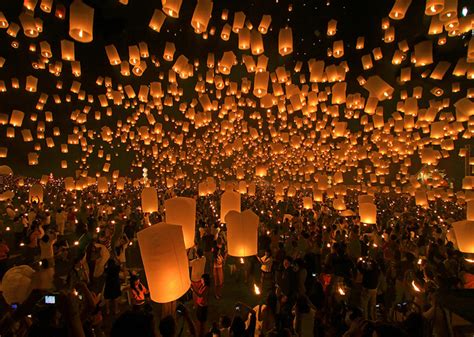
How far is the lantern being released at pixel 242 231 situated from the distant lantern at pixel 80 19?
3.17m

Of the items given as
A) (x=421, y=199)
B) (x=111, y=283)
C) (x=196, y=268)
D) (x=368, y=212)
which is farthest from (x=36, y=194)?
(x=421, y=199)

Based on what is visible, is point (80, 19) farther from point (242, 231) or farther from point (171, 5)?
point (242, 231)

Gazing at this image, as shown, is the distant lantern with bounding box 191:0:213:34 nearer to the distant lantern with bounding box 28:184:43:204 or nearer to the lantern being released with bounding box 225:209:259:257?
the lantern being released with bounding box 225:209:259:257

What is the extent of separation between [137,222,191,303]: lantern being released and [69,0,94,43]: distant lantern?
9.66 feet

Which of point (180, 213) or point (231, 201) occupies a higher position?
point (180, 213)

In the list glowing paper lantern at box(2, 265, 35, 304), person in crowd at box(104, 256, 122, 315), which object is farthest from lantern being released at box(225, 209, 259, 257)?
glowing paper lantern at box(2, 265, 35, 304)

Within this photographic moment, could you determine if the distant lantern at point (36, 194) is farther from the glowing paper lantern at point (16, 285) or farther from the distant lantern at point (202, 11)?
the glowing paper lantern at point (16, 285)

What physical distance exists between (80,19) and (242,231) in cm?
357

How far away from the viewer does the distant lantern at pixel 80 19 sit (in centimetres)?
439

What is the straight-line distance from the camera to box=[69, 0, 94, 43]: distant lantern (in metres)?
4.39

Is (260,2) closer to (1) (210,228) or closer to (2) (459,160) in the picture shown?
(1) (210,228)

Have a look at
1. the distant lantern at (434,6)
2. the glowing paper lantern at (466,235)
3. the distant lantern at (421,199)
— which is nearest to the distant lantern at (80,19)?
the distant lantern at (434,6)

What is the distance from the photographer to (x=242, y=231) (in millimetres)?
4957

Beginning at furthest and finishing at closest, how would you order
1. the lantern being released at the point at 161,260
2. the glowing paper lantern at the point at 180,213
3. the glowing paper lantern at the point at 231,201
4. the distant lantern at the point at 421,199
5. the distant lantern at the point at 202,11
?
1. the distant lantern at the point at 421,199
2. the glowing paper lantern at the point at 231,201
3. the distant lantern at the point at 202,11
4. the glowing paper lantern at the point at 180,213
5. the lantern being released at the point at 161,260
